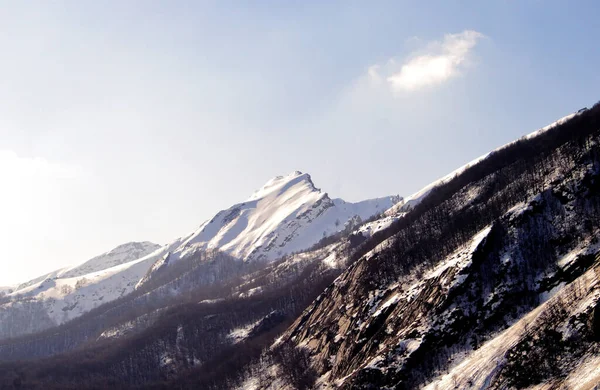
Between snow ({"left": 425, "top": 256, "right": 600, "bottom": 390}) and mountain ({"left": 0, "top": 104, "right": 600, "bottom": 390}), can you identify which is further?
snow ({"left": 425, "top": 256, "right": 600, "bottom": 390})

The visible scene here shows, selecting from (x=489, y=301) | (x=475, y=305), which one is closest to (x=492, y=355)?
(x=475, y=305)

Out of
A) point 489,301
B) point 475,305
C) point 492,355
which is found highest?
point 475,305

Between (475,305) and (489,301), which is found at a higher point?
(475,305)

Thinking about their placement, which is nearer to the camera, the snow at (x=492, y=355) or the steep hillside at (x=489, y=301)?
the steep hillside at (x=489, y=301)

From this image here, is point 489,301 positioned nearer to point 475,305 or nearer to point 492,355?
point 475,305

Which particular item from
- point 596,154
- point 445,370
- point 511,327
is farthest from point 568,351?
point 596,154

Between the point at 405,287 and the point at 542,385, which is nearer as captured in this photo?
the point at 542,385

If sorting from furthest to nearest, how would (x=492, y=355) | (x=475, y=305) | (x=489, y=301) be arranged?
(x=475, y=305), (x=489, y=301), (x=492, y=355)

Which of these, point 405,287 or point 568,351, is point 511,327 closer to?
point 568,351

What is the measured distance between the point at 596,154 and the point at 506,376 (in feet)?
226

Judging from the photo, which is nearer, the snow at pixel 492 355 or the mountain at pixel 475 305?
the mountain at pixel 475 305

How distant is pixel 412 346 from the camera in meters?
102

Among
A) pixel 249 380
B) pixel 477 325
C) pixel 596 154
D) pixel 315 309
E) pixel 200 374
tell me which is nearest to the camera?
pixel 477 325

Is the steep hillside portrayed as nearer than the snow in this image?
Yes
